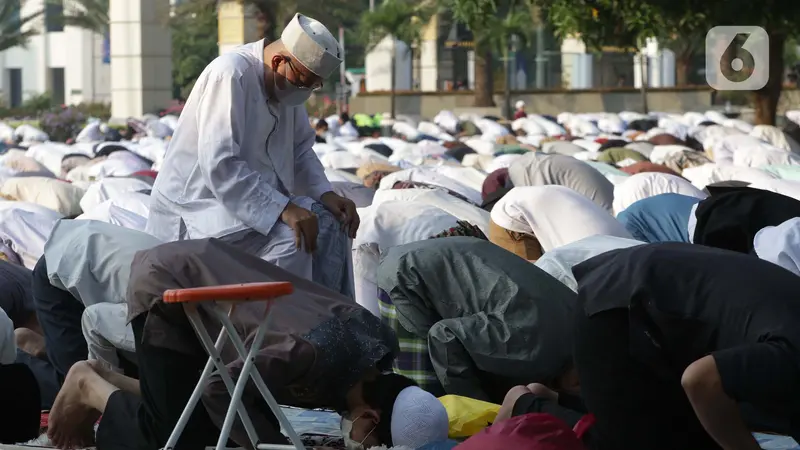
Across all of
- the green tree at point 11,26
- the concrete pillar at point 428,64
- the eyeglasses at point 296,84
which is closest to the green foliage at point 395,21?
the concrete pillar at point 428,64

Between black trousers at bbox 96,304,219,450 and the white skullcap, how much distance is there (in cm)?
49

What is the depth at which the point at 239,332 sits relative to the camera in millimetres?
4027

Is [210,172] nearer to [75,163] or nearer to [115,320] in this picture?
[115,320]

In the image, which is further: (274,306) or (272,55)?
(272,55)

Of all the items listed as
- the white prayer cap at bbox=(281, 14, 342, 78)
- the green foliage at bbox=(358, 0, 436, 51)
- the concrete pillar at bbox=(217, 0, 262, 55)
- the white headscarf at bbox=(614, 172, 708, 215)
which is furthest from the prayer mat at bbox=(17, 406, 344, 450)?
the green foliage at bbox=(358, 0, 436, 51)

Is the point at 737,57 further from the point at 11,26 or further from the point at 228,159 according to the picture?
the point at 11,26

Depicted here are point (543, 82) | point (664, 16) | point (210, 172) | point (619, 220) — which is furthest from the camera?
point (543, 82)

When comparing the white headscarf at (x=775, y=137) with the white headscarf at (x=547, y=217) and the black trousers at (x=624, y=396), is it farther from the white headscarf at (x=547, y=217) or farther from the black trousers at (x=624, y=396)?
the black trousers at (x=624, y=396)

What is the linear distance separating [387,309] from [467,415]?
0.87 metres

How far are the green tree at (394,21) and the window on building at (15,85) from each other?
90.3 feet

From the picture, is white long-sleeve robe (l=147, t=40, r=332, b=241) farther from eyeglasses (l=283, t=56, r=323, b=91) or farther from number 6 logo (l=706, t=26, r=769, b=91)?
number 6 logo (l=706, t=26, r=769, b=91)

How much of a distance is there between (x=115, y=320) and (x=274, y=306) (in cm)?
92

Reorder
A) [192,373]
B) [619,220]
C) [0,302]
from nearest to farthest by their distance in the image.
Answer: [192,373], [0,302], [619,220]

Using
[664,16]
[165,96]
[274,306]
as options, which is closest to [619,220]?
[274,306]
